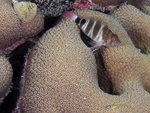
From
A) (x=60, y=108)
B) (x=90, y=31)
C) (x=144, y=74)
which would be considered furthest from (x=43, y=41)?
(x=144, y=74)

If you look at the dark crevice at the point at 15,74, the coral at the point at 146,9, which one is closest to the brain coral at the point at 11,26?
the dark crevice at the point at 15,74

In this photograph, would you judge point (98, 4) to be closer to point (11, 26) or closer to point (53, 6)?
point (53, 6)

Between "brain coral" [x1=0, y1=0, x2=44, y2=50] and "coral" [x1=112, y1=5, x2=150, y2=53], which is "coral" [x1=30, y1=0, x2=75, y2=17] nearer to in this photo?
"brain coral" [x1=0, y1=0, x2=44, y2=50]

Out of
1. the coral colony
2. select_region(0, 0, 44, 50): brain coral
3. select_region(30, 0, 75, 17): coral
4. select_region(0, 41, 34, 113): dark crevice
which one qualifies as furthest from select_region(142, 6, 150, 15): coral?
select_region(0, 41, 34, 113): dark crevice

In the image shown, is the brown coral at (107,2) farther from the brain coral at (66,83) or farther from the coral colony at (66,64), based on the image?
the brain coral at (66,83)

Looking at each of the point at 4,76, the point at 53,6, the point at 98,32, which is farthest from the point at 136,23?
the point at 4,76

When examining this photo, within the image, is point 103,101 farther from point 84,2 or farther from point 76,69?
point 84,2

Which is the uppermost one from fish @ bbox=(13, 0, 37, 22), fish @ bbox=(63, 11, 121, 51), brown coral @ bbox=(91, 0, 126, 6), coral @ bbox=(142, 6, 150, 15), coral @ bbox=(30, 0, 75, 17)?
fish @ bbox=(13, 0, 37, 22)
